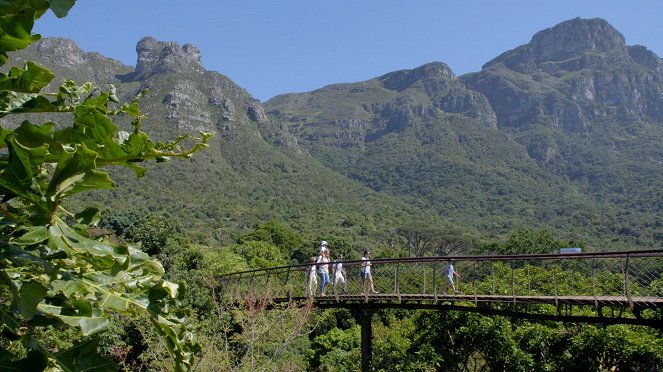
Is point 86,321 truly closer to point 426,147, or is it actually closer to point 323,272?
point 323,272

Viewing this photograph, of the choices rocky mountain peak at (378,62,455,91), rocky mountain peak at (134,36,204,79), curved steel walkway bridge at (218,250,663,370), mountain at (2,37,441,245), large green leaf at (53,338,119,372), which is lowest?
curved steel walkway bridge at (218,250,663,370)

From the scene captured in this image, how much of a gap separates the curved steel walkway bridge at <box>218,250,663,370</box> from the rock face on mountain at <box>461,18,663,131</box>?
115 m

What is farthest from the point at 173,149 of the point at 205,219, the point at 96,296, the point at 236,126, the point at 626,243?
the point at 236,126

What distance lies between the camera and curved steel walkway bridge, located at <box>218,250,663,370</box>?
27.2ft

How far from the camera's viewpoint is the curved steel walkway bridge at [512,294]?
326 inches

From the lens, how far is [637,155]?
10050 centimetres

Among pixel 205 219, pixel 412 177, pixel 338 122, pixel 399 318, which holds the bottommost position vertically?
pixel 399 318

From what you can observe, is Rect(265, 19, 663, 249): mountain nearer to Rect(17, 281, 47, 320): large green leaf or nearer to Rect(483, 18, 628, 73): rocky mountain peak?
Rect(483, 18, 628, 73): rocky mountain peak

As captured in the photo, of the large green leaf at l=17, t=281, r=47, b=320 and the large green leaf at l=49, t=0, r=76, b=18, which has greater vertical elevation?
the large green leaf at l=49, t=0, r=76, b=18

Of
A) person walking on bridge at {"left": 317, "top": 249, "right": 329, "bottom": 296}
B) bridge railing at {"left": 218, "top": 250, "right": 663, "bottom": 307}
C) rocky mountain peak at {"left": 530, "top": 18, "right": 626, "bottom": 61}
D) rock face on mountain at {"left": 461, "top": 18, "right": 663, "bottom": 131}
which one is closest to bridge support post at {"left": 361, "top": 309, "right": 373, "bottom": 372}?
bridge railing at {"left": 218, "top": 250, "right": 663, "bottom": 307}

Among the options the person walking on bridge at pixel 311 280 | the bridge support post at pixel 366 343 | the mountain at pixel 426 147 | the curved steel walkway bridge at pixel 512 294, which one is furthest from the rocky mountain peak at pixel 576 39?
the person walking on bridge at pixel 311 280

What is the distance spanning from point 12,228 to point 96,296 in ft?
0.73

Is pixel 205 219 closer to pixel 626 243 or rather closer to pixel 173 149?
pixel 626 243

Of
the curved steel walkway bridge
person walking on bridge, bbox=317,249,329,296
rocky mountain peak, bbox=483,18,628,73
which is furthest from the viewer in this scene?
rocky mountain peak, bbox=483,18,628,73
